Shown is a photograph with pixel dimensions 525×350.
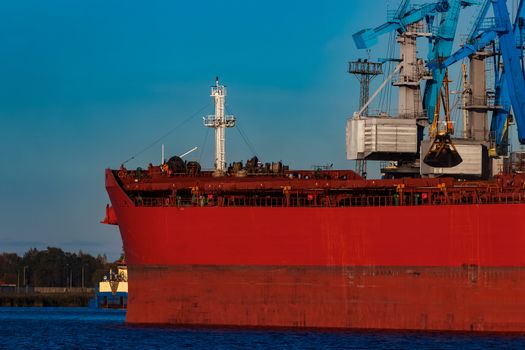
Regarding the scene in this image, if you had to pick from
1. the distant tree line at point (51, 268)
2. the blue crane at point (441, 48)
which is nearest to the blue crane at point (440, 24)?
the blue crane at point (441, 48)

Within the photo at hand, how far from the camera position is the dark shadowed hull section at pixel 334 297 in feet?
131

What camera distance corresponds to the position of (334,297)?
41719mm

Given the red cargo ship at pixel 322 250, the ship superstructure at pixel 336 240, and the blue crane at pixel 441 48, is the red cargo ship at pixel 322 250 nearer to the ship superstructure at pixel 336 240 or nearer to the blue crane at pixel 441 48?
the ship superstructure at pixel 336 240

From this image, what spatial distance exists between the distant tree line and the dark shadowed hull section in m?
87.4

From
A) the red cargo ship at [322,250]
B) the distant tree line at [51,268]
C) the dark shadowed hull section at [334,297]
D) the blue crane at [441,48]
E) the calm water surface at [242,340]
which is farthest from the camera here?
the distant tree line at [51,268]

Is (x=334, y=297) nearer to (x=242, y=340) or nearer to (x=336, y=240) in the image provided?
(x=336, y=240)

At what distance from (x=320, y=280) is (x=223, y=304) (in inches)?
144

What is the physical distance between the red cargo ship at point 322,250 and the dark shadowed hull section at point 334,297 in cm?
4

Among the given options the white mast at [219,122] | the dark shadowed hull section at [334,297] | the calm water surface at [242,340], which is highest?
the white mast at [219,122]

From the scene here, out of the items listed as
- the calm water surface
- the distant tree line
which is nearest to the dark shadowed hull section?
the calm water surface

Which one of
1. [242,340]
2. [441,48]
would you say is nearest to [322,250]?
[242,340]

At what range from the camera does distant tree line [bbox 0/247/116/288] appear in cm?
13262

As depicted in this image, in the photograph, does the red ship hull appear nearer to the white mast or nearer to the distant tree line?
the white mast

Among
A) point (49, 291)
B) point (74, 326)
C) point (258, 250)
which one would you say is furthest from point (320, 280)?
point (49, 291)
